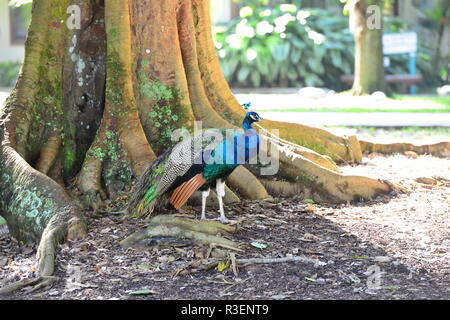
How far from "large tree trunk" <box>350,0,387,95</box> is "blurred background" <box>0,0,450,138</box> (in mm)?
421

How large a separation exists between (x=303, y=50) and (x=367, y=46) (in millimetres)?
4347

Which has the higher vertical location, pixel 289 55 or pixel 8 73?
pixel 289 55

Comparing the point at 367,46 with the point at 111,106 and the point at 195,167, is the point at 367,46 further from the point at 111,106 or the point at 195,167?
the point at 195,167

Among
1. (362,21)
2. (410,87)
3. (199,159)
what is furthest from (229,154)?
(410,87)

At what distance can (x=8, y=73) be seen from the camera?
73.9ft

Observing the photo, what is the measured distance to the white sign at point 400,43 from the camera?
68.1 ft

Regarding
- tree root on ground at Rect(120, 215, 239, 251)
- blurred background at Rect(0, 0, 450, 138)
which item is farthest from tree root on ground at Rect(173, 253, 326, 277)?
blurred background at Rect(0, 0, 450, 138)

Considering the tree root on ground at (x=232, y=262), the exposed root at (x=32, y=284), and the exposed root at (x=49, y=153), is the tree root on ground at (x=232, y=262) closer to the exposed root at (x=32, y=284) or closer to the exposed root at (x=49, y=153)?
the exposed root at (x=32, y=284)

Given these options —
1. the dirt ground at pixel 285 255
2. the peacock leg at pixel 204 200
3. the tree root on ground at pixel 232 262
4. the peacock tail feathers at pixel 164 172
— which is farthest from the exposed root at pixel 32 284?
the peacock leg at pixel 204 200

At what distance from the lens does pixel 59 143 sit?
742cm

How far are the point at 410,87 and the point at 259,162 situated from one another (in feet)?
44.4

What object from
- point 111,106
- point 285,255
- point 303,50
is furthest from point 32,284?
point 303,50

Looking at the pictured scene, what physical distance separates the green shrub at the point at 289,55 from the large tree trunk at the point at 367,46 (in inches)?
130
